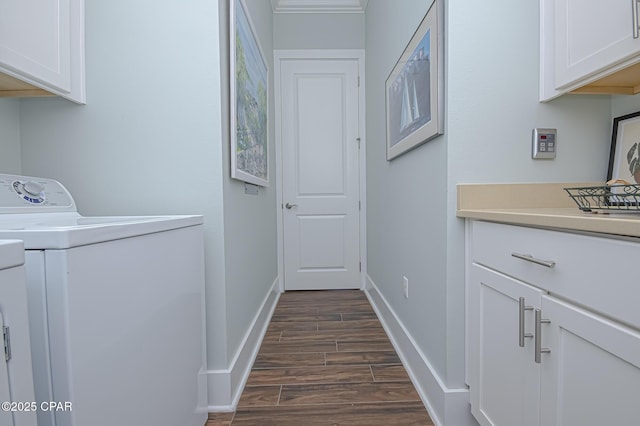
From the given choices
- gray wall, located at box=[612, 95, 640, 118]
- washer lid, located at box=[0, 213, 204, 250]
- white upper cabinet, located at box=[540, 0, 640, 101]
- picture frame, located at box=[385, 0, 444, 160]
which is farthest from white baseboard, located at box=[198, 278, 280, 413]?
gray wall, located at box=[612, 95, 640, 118]

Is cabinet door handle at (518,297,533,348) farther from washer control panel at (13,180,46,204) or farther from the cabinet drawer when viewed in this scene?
washer control panel at (13,180,46,204)

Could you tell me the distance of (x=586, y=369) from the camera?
0.71 meters

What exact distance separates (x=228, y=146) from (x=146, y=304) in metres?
0.79

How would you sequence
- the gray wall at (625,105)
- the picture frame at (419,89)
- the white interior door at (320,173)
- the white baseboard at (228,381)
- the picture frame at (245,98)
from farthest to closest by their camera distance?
the white interior door at (320,173)
the picture frame at (245,98)
the white baseboard at (228,381)
the picture frame at (419,89)
the gray wall at (625,105)

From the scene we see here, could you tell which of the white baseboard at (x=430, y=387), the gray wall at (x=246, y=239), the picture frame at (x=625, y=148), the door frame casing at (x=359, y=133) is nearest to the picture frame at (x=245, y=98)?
the gray wall at (x=246, y=239)

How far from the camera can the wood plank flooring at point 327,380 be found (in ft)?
4.49

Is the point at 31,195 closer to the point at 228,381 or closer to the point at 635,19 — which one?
the point at 228,381

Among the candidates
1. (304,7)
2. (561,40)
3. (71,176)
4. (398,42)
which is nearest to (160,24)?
(71,176)

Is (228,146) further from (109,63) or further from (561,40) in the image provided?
(561,40)

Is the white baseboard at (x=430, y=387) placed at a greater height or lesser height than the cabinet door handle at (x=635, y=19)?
lesser

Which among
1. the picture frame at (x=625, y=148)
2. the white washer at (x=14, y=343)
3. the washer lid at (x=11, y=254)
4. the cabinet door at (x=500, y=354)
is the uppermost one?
the picture frame at (x=625, y=148)

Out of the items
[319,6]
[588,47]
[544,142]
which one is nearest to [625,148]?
[544,142]

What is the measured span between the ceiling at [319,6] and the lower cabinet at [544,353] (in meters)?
2.80

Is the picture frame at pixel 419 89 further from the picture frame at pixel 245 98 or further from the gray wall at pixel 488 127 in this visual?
the picture frame at pixel 245 98
